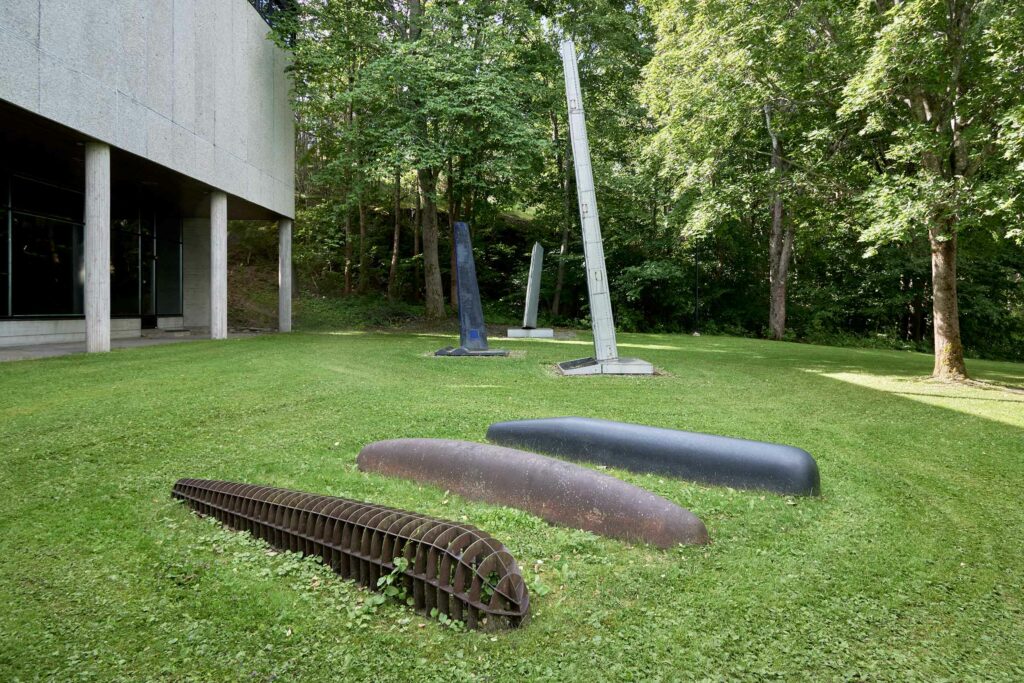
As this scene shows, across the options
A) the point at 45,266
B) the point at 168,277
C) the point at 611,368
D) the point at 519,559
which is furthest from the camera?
the point at 168,277

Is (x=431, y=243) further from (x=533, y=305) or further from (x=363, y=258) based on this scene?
(x=363, y=258)

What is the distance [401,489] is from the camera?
4.42m

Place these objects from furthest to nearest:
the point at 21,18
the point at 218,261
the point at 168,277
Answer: the point at 168,277 < the point at 218,261 < the point at 21,18

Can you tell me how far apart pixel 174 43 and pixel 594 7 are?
15523mm

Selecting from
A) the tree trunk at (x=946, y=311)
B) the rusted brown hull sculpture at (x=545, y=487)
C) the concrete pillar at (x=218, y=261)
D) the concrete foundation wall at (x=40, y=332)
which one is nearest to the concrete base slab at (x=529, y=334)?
the concrete pillar at (x=218, y=261)

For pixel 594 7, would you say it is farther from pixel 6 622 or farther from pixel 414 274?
pixel 6 622

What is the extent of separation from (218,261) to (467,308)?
24.3 ft

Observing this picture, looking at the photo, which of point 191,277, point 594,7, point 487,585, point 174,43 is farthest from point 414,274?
point 487,585

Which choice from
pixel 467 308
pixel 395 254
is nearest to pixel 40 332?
pixel 467 308

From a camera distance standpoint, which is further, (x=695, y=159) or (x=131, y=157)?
(x=695, y=159)

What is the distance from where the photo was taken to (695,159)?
1391 centimetres

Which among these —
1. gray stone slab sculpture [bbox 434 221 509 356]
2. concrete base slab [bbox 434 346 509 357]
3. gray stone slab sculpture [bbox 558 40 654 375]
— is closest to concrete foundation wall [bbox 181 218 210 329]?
gray stone slab sculpture [bbox 434 221 509 356]

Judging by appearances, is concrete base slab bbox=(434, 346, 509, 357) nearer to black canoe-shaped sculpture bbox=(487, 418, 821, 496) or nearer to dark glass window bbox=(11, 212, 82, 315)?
black canoe-shaped sculpture bbox=(487, 418, 821, 496)

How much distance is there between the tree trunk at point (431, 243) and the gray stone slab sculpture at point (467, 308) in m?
7.75
